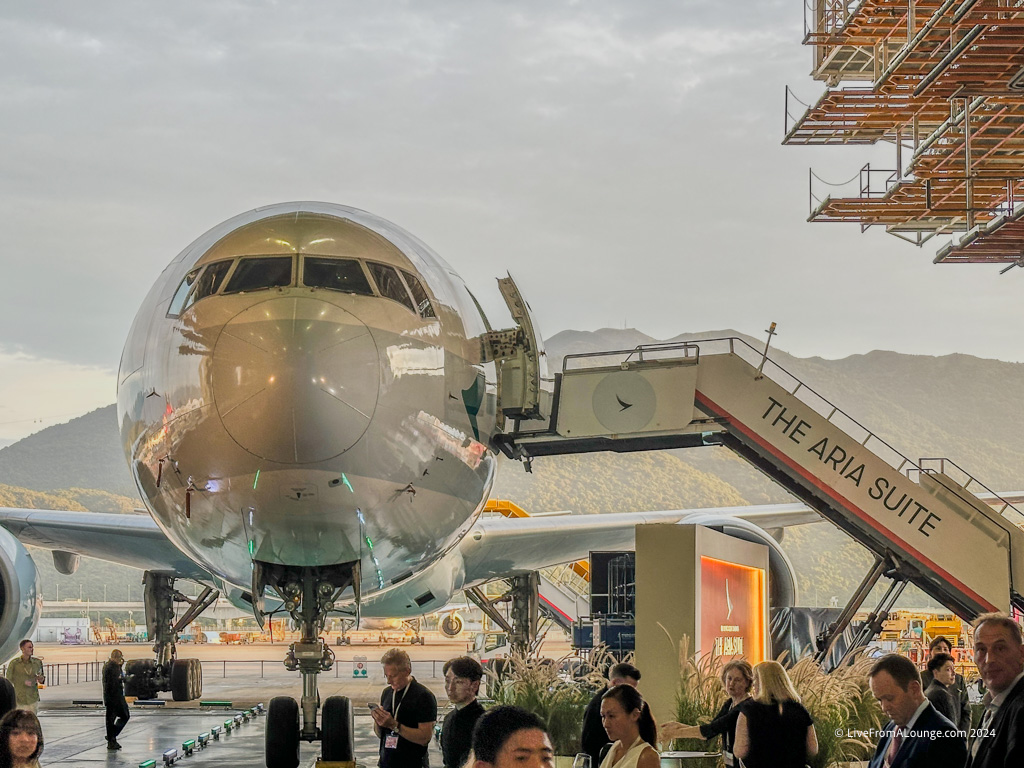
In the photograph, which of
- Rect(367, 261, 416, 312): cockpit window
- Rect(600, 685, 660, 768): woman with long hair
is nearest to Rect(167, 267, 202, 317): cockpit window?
Rect(367, 261, 416, 312): cockpit window

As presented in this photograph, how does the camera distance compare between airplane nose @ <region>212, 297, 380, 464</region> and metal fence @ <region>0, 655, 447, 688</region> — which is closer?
airplane nose @ <region>212, 297, 380, 464</region>

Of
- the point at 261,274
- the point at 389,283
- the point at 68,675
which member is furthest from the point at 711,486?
the point at 261,274

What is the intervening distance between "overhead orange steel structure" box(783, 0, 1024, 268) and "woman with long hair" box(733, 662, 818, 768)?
375 inches

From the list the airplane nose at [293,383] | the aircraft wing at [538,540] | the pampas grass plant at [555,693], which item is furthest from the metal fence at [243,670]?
the airplane nose at [293,383]

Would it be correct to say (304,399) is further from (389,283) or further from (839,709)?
(839,709)

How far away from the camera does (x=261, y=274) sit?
7477 mm

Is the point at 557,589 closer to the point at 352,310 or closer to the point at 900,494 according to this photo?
the point at 900,494

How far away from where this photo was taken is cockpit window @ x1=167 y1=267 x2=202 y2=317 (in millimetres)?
7719

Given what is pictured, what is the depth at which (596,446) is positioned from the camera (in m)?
12.6

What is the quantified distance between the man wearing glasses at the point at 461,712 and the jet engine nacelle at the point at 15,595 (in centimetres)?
782

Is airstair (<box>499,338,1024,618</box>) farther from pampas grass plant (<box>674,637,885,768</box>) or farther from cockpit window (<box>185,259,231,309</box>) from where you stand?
cockpit window (<box>185,259,231,309</box>)

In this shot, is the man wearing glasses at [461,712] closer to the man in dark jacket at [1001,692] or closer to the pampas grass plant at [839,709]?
the man in dark jacket at [1001,692]

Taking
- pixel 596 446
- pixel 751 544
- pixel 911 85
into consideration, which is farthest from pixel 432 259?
pixel 911 85

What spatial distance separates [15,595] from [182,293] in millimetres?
6433
